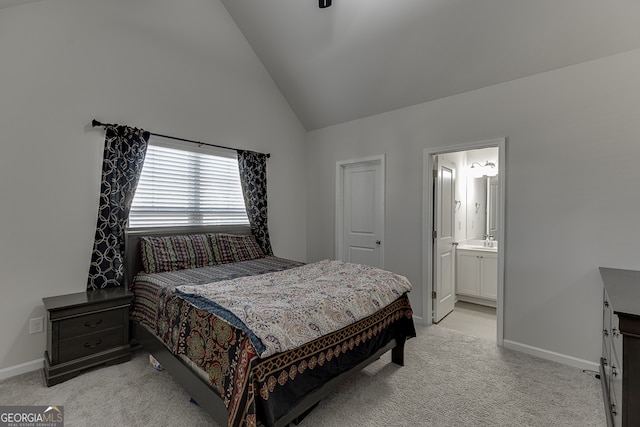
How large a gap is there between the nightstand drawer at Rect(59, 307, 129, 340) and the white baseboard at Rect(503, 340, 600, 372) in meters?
3.67

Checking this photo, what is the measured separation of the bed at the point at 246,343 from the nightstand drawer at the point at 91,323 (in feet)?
0.53

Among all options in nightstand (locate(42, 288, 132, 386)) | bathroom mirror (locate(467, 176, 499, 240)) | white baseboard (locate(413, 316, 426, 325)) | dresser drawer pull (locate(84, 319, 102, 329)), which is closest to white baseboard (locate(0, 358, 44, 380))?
nightstand (locate(42, 288, 132, 386))

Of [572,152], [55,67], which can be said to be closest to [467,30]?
[572,152]

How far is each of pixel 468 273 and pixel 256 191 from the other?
3.30 meters

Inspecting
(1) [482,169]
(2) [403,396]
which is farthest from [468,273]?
(2) [403,396]

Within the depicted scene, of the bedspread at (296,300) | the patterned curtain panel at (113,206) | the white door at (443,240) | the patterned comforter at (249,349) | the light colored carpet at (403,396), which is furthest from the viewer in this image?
the white door at (443,240)

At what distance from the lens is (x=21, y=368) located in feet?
8.08

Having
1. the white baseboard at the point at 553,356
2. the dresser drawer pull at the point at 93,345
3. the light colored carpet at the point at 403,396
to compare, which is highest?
the dresser drawer pull at the point at 93,345

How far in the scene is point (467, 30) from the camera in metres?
2.75

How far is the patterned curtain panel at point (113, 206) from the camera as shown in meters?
2.85

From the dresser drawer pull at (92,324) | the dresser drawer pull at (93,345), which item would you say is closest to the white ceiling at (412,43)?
the dresser drawer pull at (92,324)

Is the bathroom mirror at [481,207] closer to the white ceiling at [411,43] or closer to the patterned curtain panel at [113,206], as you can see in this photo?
the white ceiling at [411,43]

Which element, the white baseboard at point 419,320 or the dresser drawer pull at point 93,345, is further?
the white baseboard at point 419,320

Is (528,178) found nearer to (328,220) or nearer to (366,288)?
(366,288)
